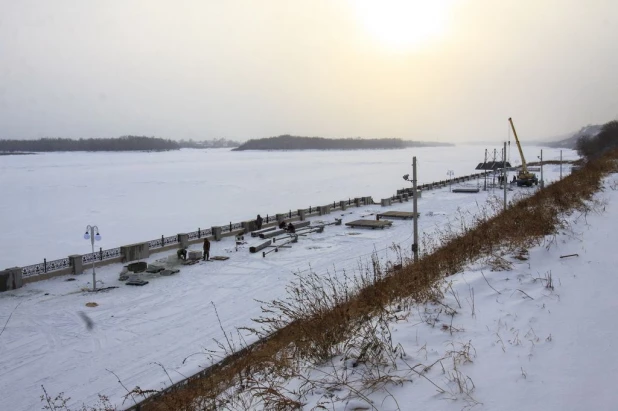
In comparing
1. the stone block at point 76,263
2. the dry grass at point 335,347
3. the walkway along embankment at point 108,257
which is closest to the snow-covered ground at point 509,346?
the dry grass at point 335,347

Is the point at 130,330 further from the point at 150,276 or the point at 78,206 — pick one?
the point at 78,206

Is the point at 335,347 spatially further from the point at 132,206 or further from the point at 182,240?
the point at 132,206

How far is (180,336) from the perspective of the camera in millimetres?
12734

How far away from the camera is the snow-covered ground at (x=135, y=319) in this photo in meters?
10.3

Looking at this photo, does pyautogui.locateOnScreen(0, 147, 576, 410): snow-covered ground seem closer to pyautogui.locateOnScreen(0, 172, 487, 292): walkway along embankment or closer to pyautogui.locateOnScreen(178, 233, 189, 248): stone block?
pyautogui.locateOnScreen(0, 172, 487, 292): walkway along embankment

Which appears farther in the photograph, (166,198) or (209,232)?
(166,198)

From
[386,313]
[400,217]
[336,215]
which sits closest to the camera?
[386,313]

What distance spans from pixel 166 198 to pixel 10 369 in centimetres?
4107

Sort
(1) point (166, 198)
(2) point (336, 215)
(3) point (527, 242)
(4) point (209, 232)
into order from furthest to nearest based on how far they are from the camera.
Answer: (1) point (166, 198) < (2) point (336, 215) < (4) point (209, 232) < (3) point (527, 242)

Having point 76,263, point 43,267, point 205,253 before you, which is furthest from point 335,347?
point 43,267

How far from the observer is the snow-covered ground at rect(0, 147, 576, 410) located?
10.3 meters

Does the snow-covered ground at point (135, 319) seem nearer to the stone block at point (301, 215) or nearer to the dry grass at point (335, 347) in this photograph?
the dry grass at point (335, 347)

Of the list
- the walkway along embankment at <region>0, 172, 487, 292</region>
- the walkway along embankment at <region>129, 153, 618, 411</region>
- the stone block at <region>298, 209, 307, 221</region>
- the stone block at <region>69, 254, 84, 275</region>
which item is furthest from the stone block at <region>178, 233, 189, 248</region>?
the walkway along embankment at <region>129, 153, 618, 411</region>

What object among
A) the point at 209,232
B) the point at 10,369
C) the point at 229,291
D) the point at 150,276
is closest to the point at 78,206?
the point at 209,232
